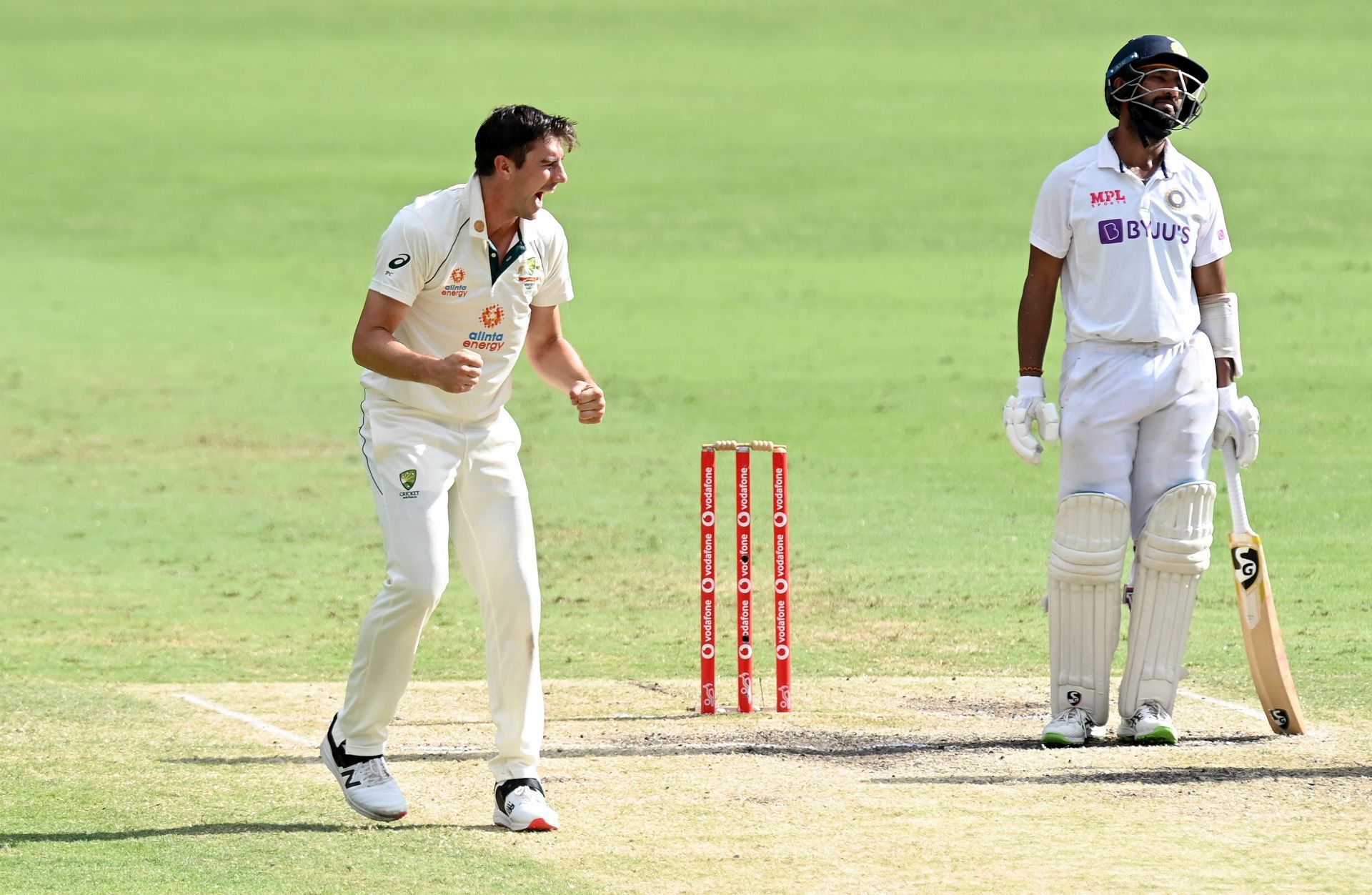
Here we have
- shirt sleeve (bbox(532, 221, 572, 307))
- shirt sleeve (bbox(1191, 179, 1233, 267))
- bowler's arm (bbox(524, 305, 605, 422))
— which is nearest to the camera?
shirt sleeve (bbox(532, 221, 572, 307))

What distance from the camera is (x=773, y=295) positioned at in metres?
25.6

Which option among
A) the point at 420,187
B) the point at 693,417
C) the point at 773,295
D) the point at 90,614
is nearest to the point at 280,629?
the point at 90,614

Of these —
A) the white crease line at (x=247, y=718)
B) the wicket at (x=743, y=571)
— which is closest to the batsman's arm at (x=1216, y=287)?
the wicket at (x=743, y=571)

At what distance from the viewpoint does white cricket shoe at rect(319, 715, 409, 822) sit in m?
6.10

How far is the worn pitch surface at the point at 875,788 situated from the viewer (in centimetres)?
557

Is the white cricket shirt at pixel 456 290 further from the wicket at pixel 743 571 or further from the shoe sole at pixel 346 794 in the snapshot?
the wicket at pixel 743 571

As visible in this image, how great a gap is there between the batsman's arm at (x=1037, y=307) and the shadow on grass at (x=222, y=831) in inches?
100

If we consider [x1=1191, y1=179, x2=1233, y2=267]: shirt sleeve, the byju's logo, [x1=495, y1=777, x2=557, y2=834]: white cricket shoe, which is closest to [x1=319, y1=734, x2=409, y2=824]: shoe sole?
[x1=495, y1=777, x2=557, y2=834]: white cricket shoe

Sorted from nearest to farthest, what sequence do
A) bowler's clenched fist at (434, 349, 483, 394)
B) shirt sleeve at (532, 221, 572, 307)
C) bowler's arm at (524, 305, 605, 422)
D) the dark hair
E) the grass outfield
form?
bowler's clenched fist at (434, 349, 483, 394)
the dark hair
shirt sleeve at (532, 221, 572, 307)
bowler's arm at (524, 305, 605, 422)
the grass outfield

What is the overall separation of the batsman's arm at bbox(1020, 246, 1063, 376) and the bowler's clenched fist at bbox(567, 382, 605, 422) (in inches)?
64.5

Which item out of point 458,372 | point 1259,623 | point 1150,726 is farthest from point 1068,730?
point 458,372

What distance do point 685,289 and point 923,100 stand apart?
684 inches

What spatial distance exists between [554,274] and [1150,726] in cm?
251

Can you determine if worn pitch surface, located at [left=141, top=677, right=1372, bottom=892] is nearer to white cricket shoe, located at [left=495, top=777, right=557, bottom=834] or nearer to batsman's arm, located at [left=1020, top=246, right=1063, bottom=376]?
white cricket shoe, located at [left=495, top=777, right=557, bottom=834]
